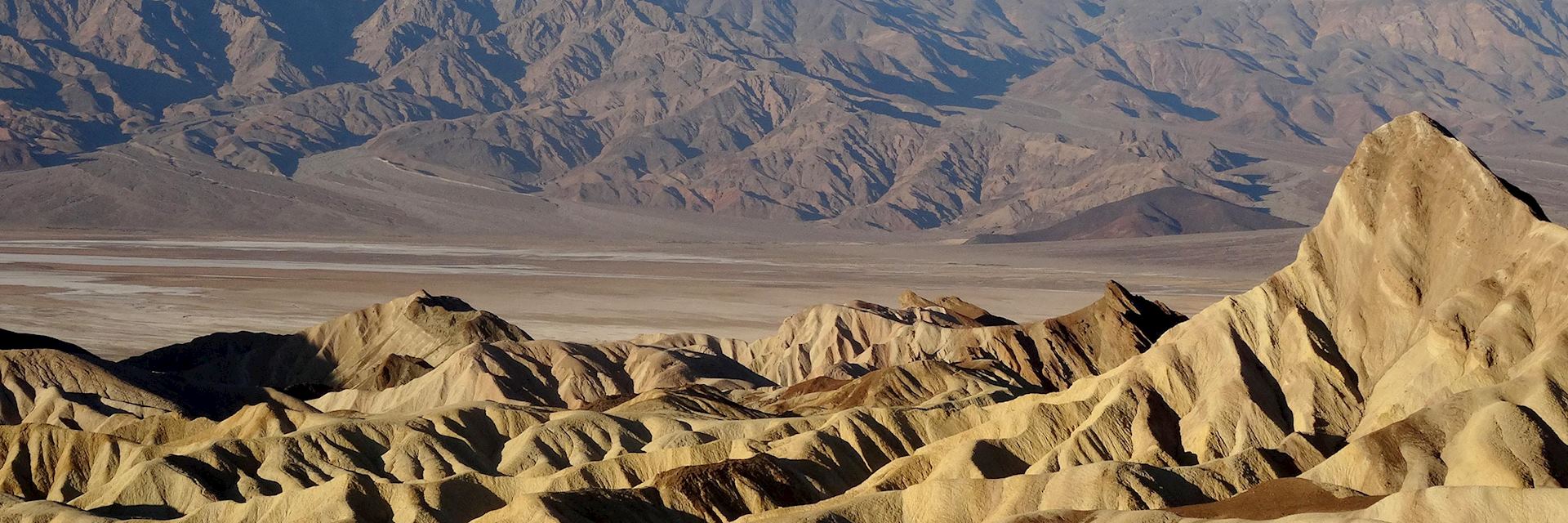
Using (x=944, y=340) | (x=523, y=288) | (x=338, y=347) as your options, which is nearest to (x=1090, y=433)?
(x=944, y=340)

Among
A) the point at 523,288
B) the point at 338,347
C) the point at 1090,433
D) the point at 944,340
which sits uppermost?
the point at 1090,433

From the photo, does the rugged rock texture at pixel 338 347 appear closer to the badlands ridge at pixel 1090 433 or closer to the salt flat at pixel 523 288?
the salt flat at pixel 523 288

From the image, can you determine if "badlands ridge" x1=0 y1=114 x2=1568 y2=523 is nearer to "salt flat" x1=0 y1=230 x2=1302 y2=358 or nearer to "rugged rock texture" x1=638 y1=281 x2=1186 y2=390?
"rugged rock texture" x1=638 y1=281 x2=1186 y2=390

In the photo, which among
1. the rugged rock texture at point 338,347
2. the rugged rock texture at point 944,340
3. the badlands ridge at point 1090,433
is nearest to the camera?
the badlands ridge at point 1090,433

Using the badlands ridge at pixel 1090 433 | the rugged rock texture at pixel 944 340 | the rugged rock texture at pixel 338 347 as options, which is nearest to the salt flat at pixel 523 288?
the rugged rock texture at pixel 338 347

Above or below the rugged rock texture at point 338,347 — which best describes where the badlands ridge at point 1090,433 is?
above

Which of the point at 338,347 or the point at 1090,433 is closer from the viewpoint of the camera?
the point at 1090,433

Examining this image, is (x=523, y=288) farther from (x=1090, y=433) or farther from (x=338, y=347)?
(x=1090, y=433)
